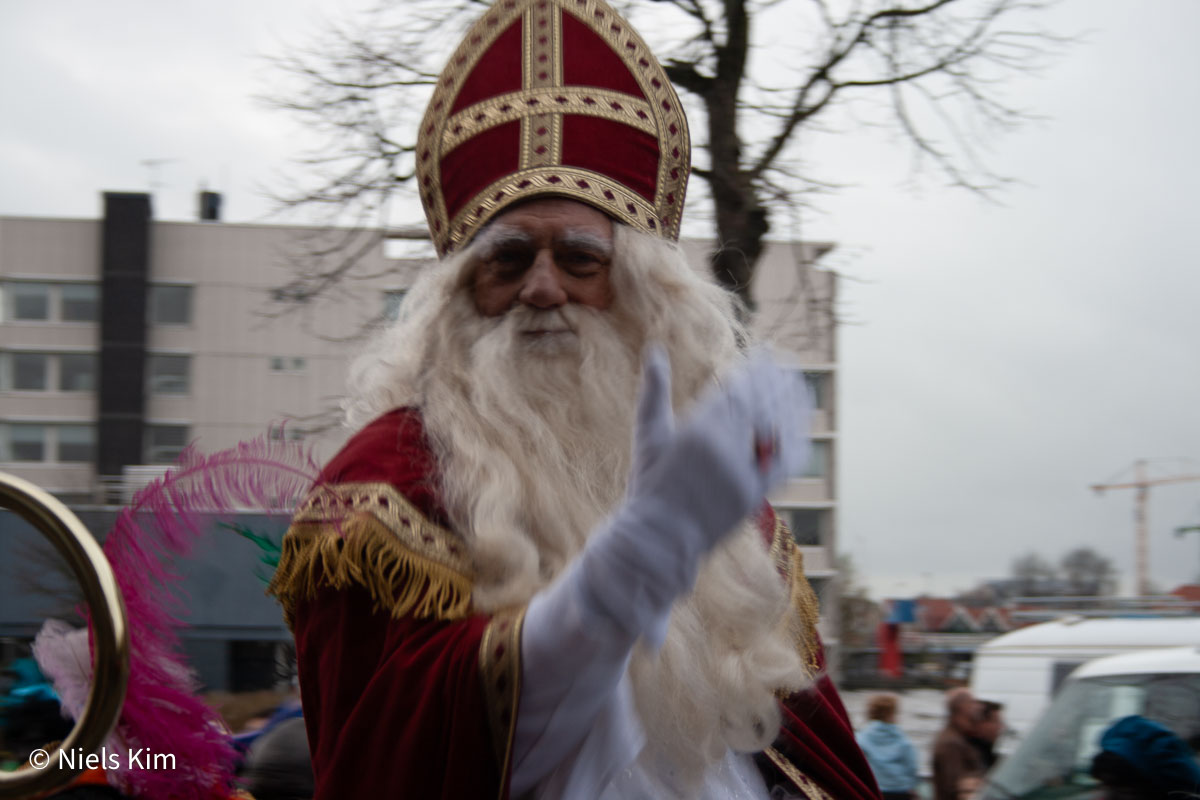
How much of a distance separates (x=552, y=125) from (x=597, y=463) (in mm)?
646

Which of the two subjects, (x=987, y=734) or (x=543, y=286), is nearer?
(x=543, y=286)

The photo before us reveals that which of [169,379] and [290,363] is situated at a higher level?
[290,363]

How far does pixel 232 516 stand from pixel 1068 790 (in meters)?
3.49

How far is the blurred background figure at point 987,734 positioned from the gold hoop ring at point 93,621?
223 inches

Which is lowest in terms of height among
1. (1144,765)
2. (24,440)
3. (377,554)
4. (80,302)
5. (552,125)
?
(1144,765)

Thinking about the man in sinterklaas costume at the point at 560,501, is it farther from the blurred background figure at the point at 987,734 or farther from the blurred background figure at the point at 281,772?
the blurred background figure at the point at 987,734

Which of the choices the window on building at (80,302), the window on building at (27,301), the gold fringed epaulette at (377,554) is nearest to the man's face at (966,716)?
the gold fringed epaulette at (377,554)

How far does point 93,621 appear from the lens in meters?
1.47

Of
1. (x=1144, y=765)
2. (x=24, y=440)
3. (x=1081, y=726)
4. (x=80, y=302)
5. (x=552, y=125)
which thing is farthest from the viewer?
(x=24, y=440)

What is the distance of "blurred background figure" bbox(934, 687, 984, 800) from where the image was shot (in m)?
6.12

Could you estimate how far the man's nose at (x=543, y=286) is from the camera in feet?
7.08

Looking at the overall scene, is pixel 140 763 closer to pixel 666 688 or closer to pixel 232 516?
pixel 232 516

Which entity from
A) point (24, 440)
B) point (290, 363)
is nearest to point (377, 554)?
point (290, 363)

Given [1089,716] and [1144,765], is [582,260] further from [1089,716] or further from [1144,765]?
[1089,716]
